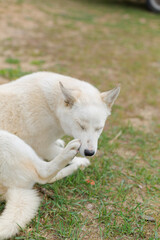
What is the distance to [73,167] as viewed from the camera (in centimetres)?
306

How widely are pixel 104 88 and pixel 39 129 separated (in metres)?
2.68

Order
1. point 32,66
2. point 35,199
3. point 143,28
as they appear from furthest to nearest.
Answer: point 143,28 < point 32,66 < point 35,199

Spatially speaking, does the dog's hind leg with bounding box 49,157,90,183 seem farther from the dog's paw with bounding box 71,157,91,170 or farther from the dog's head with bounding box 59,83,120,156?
the dog's head with bounding box 59,83,120,156

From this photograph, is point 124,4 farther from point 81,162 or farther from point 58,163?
point 58,163

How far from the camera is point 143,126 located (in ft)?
14.2

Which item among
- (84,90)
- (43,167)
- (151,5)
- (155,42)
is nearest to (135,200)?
(43,167)

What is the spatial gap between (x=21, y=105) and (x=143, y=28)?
25.5ft

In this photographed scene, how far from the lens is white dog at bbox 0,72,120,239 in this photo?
2326 mm

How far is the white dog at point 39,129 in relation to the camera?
91.6 inches

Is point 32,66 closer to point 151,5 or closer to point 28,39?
point 28,39

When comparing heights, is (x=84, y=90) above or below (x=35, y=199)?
above

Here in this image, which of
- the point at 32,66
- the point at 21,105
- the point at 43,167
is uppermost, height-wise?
the point at 21,105

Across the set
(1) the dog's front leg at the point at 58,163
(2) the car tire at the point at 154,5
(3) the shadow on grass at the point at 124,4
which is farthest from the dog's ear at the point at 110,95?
(2) the car tire at the point at 154,5

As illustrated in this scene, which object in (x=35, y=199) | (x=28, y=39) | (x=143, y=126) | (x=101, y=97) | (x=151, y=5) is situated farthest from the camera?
(x=151, y=5)
